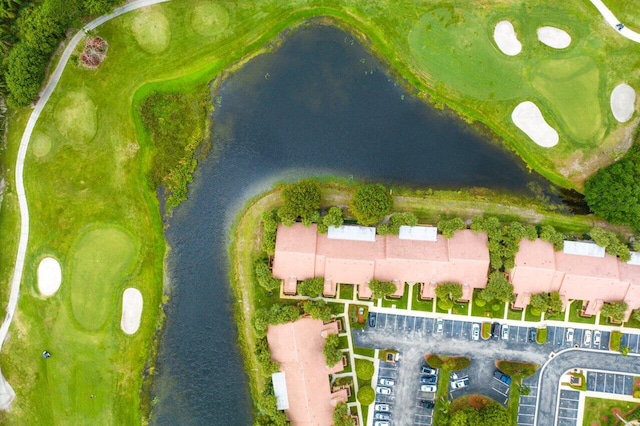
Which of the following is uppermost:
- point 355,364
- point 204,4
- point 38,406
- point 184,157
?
point 204,4

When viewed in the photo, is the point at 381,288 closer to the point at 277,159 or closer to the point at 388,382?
the point at 388,382

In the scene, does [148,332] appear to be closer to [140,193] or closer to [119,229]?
[119,229]

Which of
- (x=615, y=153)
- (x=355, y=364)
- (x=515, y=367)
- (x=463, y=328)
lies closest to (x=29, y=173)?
(x=355, y=364)

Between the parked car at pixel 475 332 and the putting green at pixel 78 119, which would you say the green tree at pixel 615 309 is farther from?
A: the putting green at pixel 78 119

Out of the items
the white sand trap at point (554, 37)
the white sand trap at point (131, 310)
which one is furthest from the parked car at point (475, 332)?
the white sand trap at point (131, 310)

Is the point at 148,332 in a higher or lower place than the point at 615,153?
lower

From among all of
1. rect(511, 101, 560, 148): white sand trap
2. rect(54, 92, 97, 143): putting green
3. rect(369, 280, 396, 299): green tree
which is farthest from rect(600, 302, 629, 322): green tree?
rect(54, 92, 97, 143): putting green
